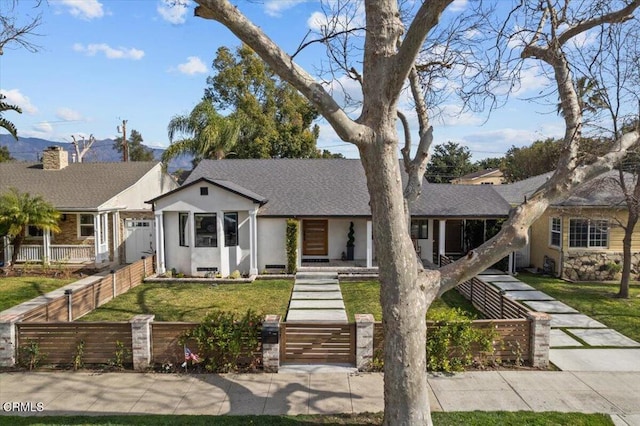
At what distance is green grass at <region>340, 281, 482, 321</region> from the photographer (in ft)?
40.7

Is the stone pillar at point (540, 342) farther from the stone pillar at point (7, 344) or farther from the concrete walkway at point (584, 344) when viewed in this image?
the stone pillar at point (7, 344)

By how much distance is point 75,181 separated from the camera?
2158cm

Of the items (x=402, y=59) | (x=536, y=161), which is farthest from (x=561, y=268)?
(x=536, y=161)

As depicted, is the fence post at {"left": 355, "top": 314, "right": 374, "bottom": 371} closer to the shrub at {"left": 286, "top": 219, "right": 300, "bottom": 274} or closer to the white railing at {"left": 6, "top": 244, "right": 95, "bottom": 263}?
the shrub at {"left": 286, "top": 219, "right": 300, "bottom": 274}

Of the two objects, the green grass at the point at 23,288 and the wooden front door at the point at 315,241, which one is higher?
the wooden front door at the point at 315,241

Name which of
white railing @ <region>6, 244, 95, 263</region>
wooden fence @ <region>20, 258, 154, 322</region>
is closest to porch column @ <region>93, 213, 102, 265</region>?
white railing @ <region>6, 244, 95, 263</region>

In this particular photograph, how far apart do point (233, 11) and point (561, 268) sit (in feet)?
55.6

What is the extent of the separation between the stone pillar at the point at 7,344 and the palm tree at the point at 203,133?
926 inches

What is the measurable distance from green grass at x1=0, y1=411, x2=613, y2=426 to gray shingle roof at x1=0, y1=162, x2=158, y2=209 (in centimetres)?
1438

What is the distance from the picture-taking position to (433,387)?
755cm

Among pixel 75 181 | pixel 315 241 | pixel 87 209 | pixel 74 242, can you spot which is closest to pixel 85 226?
pixel 74 242

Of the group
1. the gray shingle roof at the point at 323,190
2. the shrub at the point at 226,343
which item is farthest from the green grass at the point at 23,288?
the shrub at the point at 226,343

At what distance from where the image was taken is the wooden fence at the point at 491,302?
9.70 m
